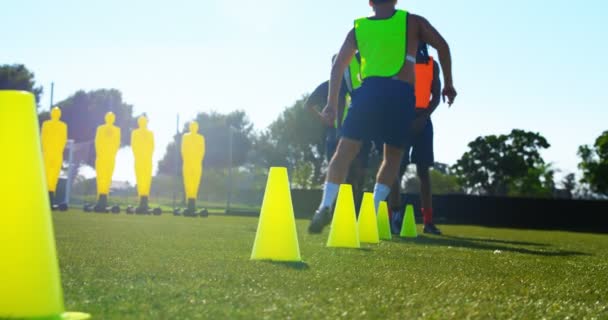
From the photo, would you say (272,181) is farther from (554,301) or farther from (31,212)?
(31,212)

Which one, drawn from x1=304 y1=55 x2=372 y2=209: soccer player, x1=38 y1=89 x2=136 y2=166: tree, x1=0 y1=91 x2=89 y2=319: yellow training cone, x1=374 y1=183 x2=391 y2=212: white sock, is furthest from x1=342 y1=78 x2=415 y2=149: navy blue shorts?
x1=38 y1=89 x2=136 y2=166: tree

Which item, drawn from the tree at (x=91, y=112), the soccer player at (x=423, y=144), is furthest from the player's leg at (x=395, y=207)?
the tree at (x=91, y=112)

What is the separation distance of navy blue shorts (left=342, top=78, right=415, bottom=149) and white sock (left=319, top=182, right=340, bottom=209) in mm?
407

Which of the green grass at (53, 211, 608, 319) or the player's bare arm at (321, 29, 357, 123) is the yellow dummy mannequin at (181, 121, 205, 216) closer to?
the player's bare arm at (321, 29, 357, 123)

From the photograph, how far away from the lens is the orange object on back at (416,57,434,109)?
8562mm

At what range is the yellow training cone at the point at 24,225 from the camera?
1.75m

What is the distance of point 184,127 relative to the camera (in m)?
69.3

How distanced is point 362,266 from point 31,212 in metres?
2.05

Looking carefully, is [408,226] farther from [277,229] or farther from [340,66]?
[277,229]

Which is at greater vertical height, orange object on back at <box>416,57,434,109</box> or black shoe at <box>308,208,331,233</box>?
orange object on back at <box>416,57,434,109</box>

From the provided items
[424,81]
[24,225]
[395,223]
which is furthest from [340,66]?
[24,225]

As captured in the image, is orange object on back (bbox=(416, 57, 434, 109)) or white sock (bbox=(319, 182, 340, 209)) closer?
white sock (bbox=(319, 182, 340, 209))

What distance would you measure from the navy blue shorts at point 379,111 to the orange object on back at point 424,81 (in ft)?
10.5

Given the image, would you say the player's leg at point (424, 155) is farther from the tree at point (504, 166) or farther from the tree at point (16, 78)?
the tree at point (504, 166)
